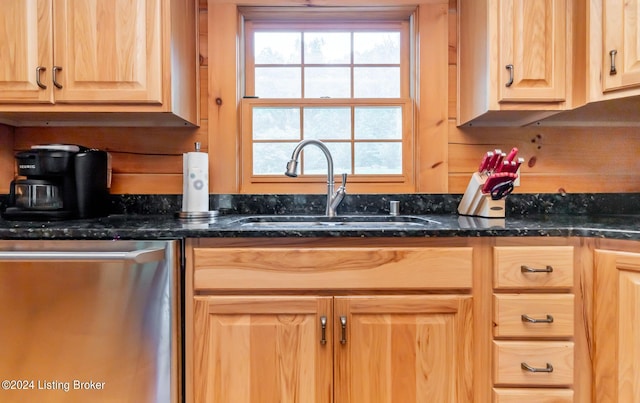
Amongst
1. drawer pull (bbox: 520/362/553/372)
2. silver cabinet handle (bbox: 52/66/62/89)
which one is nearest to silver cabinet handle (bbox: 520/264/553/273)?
drawer pull (bbox: 520/362/553/372)

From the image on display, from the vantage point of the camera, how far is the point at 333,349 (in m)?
1.08

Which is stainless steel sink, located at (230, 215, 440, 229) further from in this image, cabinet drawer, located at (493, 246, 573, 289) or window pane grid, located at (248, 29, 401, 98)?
window pane grid, located at (248, 29, 401, 98)

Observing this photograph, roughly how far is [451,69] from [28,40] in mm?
1713

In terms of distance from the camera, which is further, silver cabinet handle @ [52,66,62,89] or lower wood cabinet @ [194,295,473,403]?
silver cabinet handle @ [52,66,62,89]

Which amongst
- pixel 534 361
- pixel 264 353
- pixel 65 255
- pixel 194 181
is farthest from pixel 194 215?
pixel 534 361

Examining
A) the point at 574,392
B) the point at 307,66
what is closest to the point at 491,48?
the point at 307,66

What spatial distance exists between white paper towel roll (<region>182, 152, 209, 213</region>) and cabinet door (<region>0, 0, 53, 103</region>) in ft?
1.87

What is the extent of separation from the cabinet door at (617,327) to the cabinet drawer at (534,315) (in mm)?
88

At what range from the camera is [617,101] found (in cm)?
131

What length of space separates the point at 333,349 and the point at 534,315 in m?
0.60

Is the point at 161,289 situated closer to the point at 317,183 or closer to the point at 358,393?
the point at 358,393

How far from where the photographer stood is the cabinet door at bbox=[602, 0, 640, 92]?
1.21 m

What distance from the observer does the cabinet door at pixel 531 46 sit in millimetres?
1328

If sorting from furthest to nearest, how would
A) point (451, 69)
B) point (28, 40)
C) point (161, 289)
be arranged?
point (451, 69) < point (28, 40) < point (161, 289)
